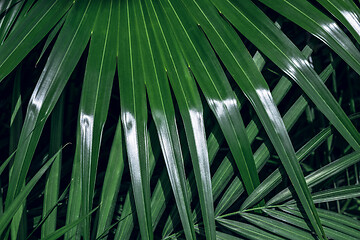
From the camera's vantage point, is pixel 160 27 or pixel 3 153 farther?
pixel 3 153

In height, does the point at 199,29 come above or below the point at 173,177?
above

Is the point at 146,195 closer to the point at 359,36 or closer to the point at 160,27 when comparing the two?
the point at 160,27

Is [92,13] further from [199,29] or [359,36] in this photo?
[359,36]

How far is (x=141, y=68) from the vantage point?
2.04 feet

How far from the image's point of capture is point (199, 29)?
2.10 feet

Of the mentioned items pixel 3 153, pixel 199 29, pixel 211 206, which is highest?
pixel 3 153

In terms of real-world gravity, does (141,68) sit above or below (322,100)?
above

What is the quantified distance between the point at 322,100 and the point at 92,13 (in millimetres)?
401

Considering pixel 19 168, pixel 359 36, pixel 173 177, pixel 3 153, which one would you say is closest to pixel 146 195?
pixel 173 177

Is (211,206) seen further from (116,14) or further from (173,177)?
(116,14)

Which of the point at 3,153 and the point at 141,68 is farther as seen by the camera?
the point at 3,153

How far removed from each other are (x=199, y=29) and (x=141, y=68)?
0.12 meters

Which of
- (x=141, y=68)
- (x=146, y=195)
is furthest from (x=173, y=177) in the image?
(x=141, y=68)

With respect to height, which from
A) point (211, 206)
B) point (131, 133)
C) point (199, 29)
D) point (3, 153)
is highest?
point (3, 153)
